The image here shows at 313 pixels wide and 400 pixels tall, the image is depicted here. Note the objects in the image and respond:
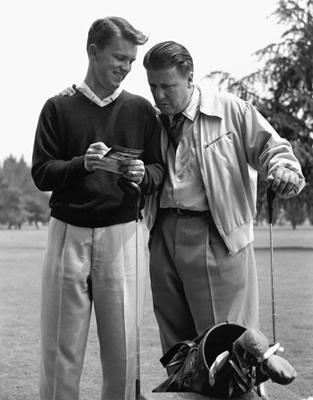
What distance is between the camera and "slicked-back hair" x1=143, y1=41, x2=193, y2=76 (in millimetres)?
3135

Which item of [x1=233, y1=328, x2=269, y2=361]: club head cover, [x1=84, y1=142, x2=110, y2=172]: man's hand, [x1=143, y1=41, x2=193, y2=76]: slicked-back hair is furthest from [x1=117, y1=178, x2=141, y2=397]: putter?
[x1=233, y1=328, x2=269, y2=361]: club head cover

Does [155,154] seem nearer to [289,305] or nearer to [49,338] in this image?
[49,338]

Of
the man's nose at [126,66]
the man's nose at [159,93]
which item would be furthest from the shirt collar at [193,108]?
the man's nose at [126,66]

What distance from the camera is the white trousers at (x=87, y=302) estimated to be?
10.5ft

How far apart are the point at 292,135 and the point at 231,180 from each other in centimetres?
2422

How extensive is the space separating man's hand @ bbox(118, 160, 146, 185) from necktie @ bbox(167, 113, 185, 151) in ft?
1.17

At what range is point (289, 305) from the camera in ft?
36.6

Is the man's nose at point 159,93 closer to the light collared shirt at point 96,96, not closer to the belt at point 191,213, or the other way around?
the light collared shirt at point 96,96

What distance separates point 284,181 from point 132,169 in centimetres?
61

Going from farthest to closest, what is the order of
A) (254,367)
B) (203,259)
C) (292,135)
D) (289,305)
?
(292,135)
(289,305)
(203,259)
(254,367)

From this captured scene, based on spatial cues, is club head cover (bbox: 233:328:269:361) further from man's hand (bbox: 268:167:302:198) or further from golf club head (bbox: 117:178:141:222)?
golf club head (bbox: 117:178:141:222)

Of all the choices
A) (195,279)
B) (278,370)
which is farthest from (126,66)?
(278,370)

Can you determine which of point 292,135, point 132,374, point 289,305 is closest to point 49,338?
point 132,374

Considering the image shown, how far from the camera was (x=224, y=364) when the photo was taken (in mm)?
2609
